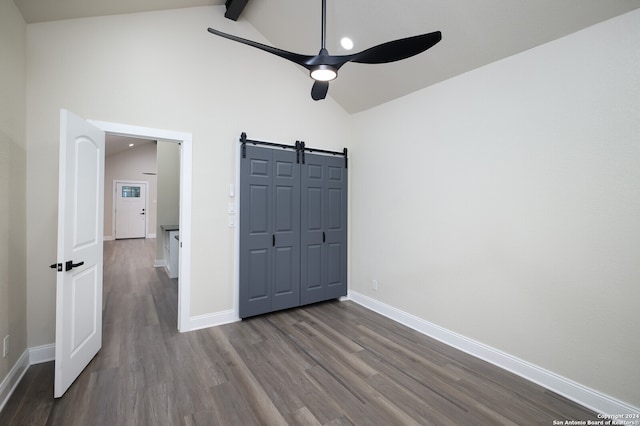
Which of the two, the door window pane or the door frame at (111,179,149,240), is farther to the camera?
the door window pane

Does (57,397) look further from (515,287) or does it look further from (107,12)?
(515,287)

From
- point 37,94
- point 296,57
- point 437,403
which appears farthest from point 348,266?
point 37,94

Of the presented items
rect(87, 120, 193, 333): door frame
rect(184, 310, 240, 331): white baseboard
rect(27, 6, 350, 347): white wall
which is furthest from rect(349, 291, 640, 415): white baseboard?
rect(87, 120, 193, 333): door frame

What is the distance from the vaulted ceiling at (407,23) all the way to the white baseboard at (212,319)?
319 centimetres

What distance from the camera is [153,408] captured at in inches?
79.2

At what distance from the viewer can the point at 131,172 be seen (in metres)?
10.3

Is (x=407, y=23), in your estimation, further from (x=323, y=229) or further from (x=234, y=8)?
(x=323, y=229)

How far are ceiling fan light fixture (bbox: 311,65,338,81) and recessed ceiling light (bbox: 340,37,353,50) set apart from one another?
1.51 m

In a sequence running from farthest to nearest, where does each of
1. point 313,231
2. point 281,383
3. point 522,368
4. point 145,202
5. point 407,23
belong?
point 145,202
point 313,231
point 407,23
point 522,368
point 281,383

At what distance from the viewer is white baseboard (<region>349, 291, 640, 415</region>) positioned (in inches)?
79.4

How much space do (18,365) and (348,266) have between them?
3.60 meters

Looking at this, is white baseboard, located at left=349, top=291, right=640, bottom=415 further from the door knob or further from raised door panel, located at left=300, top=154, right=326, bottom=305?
the door knob

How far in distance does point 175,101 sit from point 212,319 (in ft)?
8.25

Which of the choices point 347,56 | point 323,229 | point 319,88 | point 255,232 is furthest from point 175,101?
point 323,229
